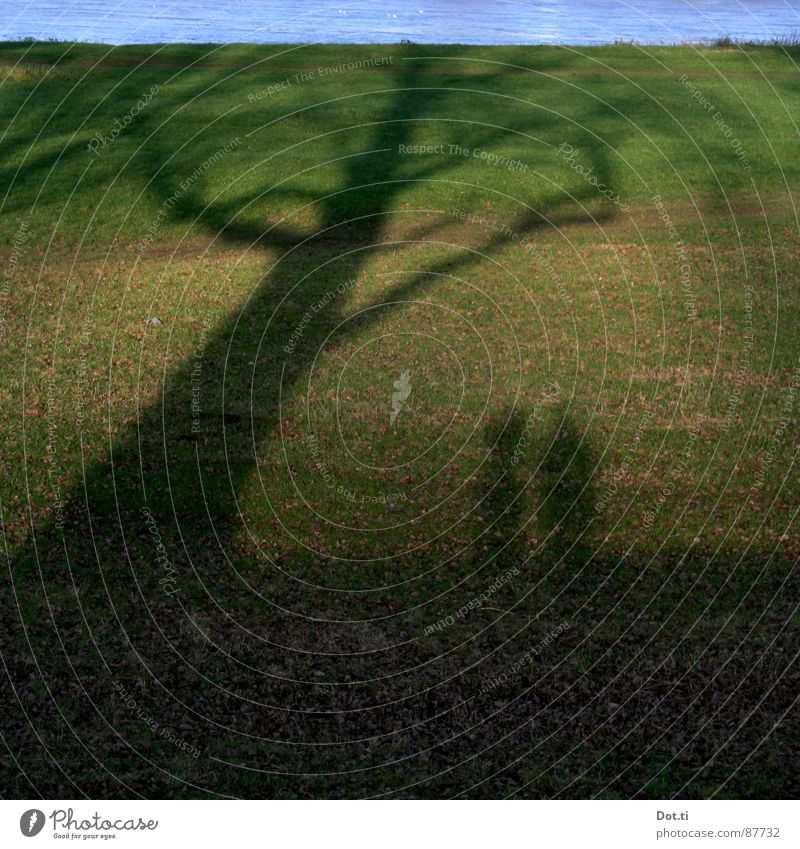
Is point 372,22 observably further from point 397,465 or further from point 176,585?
point 176,585

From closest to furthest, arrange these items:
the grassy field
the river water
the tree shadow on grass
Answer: the tree shadow on grass < the grassy field < the river water

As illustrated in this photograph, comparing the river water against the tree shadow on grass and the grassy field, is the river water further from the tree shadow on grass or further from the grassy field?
the tree shadow on grass

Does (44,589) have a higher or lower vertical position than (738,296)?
lower

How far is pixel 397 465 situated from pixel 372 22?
2916cm

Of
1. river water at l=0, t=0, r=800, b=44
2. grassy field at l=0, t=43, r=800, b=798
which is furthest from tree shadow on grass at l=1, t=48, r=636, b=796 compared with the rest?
river water at l=0, t=0, r=800, b=44

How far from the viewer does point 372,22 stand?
36.5 meters

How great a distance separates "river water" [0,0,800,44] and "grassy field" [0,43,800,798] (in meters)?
11.8

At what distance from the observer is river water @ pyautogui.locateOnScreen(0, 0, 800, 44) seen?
106 ft

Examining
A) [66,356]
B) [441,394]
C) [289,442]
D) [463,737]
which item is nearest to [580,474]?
[441,394]

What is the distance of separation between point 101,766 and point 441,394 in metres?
6.37

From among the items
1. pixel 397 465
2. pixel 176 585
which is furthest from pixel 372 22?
pixel 176 585

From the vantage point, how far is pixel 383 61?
27156 millimetres

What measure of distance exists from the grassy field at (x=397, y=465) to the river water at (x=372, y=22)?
1175 centimetres

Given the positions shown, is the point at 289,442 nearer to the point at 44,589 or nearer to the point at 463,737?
the point at 44,589
